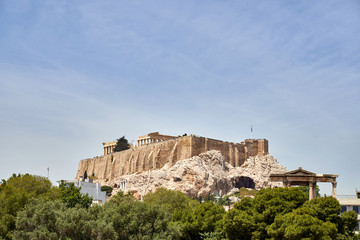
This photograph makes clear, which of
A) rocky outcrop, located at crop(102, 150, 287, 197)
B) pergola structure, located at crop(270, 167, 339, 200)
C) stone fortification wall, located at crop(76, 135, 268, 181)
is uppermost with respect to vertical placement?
stone fortification wall, located at crop(76, 135, 268, 181)

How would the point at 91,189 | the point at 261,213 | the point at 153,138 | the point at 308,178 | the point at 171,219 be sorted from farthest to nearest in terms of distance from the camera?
the point at 153,138 → the point at 91,189 → the point at 171,219 → the point at 308,178 → the point at 261,213

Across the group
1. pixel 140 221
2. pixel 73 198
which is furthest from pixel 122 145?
pixel 140 221

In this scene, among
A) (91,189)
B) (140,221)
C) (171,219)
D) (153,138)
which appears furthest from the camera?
(153,138)

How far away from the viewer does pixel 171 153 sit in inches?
3511

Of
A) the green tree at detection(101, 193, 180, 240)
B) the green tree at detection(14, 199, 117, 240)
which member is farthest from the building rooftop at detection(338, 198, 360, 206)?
the green tree at detection(14, 199, 117, 240)

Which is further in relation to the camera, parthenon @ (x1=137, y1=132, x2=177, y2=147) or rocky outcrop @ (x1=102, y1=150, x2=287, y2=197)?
parthenon @ (x1=137, y1=132, x2=177, y2=147)

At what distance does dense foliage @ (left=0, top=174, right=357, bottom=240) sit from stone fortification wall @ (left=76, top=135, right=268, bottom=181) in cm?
4248

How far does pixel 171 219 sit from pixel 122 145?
74.8 meters

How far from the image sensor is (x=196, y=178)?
79562 mm

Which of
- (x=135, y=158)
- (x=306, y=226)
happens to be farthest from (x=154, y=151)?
(x=306, y=226)

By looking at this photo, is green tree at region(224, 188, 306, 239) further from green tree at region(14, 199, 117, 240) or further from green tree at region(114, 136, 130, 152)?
green tree at region(114, 136, 130, 152)

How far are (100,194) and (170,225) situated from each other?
106 ft

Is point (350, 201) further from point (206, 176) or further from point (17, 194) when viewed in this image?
point (206, 176)

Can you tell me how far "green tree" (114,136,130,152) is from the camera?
11661 cm
